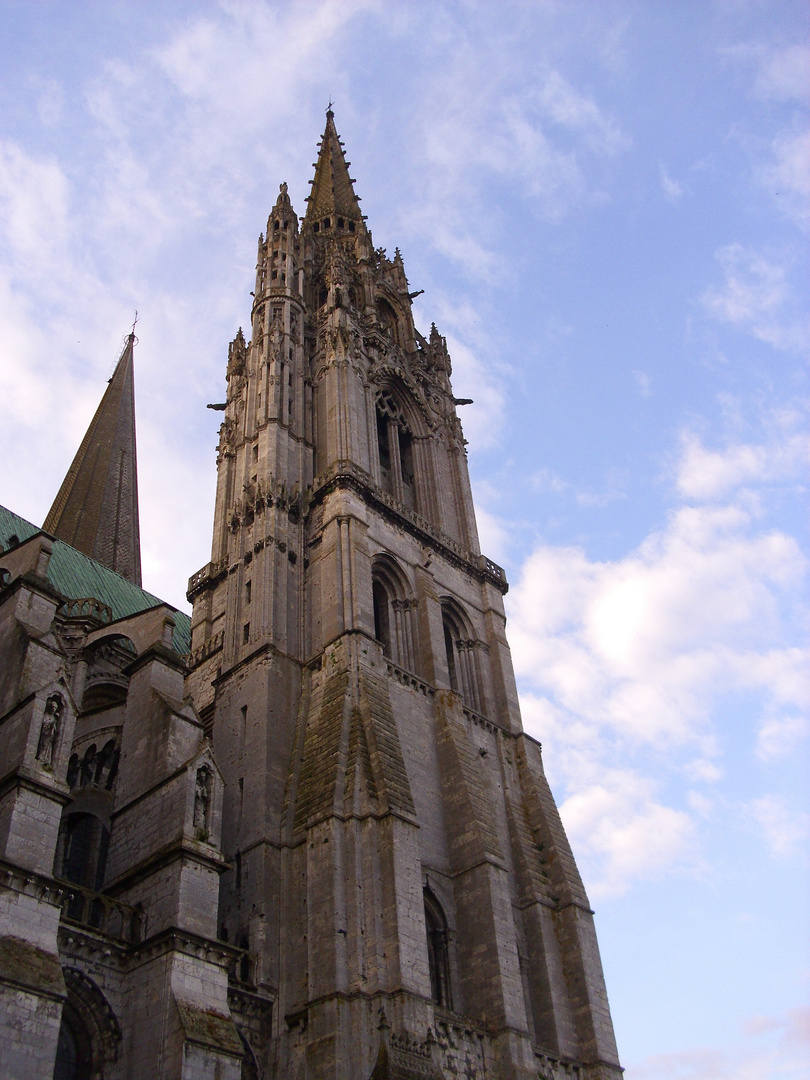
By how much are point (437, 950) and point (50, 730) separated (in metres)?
10.8

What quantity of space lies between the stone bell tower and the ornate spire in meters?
9.42

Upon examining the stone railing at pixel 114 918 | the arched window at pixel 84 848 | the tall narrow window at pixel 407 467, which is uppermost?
the tall narrow window at pixel 407 467

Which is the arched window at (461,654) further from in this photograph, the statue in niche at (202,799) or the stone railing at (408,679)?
the statue in niche at (202,799)

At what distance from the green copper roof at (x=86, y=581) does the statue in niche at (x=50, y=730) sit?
14085mm

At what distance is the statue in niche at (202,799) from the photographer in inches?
803

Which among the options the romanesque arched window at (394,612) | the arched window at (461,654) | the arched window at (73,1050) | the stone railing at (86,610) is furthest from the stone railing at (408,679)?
the arched window at (73,1050)

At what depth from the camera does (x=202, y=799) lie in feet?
68.1

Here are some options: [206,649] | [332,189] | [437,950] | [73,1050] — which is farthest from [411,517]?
[332,189]

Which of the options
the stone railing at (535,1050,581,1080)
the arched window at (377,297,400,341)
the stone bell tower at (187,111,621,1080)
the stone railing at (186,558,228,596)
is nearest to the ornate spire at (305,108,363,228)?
the arched window at (377,297,400,341)

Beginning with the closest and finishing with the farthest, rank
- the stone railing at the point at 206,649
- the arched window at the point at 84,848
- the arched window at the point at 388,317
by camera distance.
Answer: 1. the arched window at the point at 84,848
2. the stone railing at the point at 206,649
3. the arched window at the point at 388,317

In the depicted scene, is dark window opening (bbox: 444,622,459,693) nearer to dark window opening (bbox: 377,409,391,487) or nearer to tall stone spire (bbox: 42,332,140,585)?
dark window opening (bbox: 377,409,391,487)

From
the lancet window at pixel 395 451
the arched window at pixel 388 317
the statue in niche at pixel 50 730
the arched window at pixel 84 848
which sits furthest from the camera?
the arched window at pixel 388 317

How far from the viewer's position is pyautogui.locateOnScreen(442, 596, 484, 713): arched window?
3162cm

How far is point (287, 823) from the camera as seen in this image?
23719 millimetres
